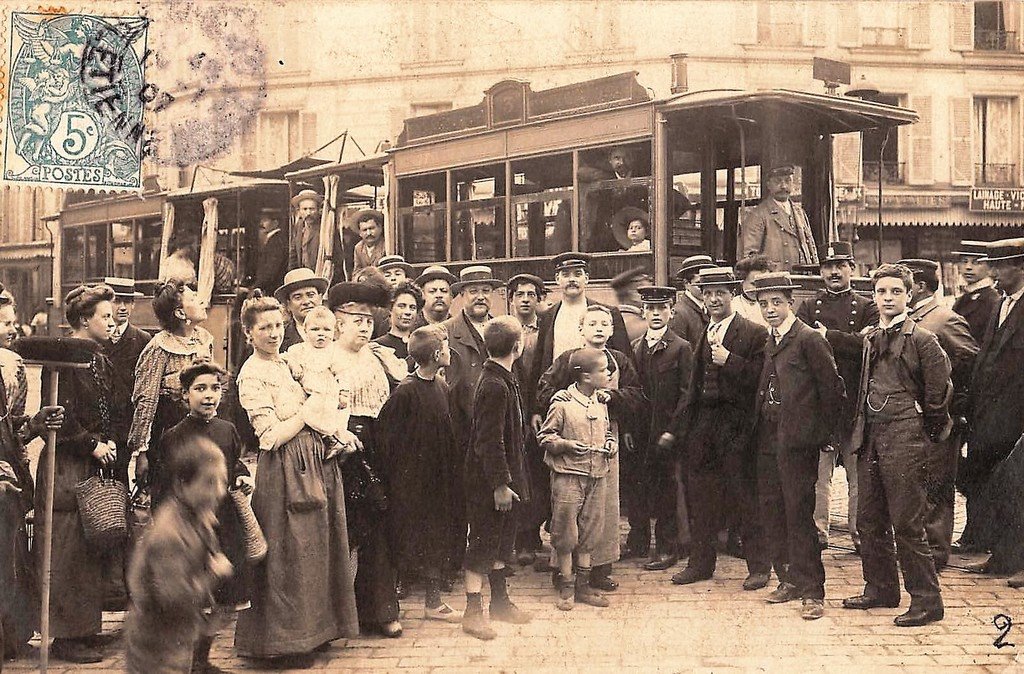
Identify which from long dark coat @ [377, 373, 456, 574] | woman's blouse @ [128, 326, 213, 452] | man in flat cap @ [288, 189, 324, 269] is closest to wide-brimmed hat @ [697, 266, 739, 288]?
long dark coat @ [377, 373, 456, 574]

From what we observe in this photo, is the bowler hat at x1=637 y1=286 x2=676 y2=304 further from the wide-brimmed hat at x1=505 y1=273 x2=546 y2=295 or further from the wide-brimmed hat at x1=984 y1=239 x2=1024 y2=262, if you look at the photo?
the wide-brimmed hat at x1=984 y1=239 x2=1024 y2=262

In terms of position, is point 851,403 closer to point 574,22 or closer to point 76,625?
point 574,22

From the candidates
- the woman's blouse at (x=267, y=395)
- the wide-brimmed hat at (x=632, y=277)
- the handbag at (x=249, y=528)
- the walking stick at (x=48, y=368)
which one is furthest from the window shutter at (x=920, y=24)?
the walking stick at (x=48, y=368)

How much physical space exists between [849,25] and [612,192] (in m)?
1.60

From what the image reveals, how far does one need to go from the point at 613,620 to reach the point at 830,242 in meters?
2.98

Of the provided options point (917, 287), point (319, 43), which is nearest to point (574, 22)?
point (319, 43)

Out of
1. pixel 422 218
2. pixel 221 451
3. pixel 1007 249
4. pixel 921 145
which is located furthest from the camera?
pixel 422 218

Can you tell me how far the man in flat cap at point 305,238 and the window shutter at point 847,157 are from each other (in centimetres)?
346

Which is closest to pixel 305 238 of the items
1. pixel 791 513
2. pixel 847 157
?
pixel 847 157

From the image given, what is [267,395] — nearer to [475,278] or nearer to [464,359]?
[464,359]

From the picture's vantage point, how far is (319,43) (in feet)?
16.3

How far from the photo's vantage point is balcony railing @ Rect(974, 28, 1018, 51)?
16.5 feet

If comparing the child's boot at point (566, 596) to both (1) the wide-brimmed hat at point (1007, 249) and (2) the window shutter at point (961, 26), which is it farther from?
(2) the window shutter at point (961, 26)

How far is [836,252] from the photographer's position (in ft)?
18.3
